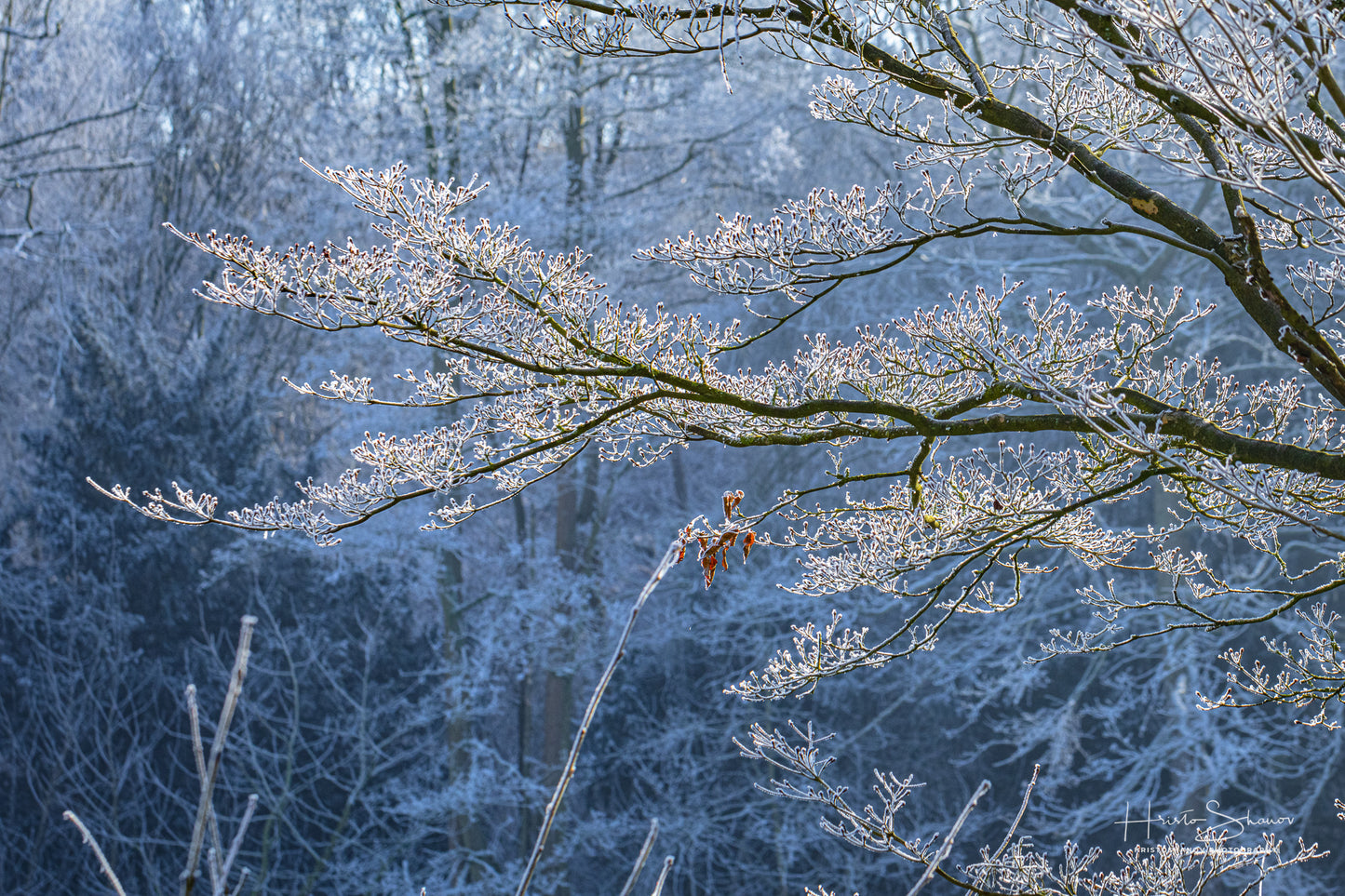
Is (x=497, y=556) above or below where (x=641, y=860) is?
below

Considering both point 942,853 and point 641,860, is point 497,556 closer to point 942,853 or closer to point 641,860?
point 942,853

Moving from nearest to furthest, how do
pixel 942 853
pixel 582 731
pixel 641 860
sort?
pixel 582 731 < pixel 641 860 < pixel 942 853

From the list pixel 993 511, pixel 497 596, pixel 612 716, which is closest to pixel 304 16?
pixel 497 596

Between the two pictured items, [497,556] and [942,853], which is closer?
[942,853]

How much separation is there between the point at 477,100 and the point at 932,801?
324 inches

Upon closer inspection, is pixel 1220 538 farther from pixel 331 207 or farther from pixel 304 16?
pixel 304 16

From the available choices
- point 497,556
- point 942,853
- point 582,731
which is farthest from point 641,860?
→ point 497,556

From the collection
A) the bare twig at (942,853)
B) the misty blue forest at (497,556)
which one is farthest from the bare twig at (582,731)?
the misty blue forest at (497,556)

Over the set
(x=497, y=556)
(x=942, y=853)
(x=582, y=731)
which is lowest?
(x=497, y=556)

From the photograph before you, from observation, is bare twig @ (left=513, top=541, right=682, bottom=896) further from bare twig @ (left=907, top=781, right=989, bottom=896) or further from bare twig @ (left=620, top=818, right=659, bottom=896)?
bare twig @ (left=907, top=781, right=989, bottom=896)

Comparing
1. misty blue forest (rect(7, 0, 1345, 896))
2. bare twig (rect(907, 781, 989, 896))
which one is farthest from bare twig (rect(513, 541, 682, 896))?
misty blue forest (rect(7, 0, 1345, 896))

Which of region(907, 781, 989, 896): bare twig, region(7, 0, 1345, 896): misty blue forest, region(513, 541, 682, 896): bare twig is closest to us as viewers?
region(513, 541, 682, 896): bare twig

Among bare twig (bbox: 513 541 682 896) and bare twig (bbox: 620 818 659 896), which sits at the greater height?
bare twig (bbox: 513 541 682 896)

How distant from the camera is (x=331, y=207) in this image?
9375mm
